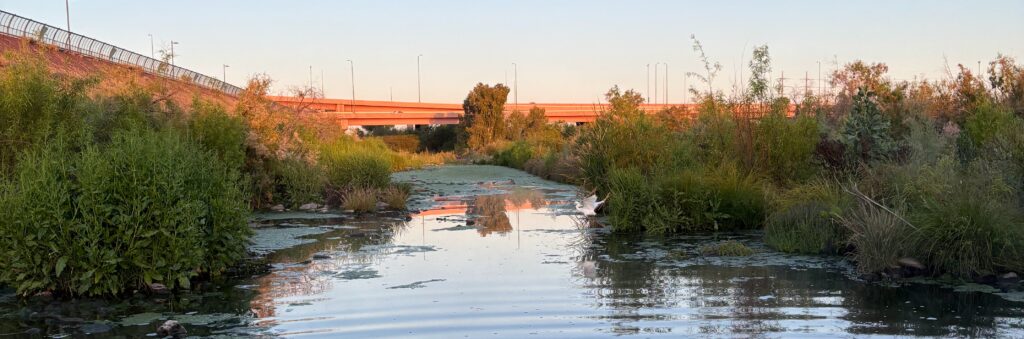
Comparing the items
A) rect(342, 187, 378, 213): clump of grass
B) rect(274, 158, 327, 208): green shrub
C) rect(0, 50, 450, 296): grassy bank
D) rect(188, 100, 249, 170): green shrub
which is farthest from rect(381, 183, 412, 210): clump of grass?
rect(0, 50, 450, 296): grassy bank

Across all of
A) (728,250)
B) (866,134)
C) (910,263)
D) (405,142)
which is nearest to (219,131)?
(728,250)

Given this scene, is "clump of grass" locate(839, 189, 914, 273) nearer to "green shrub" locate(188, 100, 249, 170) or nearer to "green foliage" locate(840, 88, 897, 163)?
"green foliage" locate(840, 88, 897, 163)

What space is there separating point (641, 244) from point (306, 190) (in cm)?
1088

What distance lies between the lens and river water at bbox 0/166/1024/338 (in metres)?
9.23

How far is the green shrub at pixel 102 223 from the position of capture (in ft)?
35.5

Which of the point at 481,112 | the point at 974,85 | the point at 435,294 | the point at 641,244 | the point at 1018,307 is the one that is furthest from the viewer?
the point at 481,112

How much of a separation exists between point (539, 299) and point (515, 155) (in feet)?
127

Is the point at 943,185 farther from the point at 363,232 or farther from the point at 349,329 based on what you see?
the point at 363,232

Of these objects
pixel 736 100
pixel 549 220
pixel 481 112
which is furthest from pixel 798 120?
pixel 481 112

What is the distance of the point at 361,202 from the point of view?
72.6 feet

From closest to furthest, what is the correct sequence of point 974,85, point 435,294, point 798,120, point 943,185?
point 435,294, point 943,185, point 798,120, point 974,85

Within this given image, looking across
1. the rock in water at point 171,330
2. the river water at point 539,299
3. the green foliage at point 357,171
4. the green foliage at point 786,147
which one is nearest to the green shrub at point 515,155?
the green foliage at point 357,171

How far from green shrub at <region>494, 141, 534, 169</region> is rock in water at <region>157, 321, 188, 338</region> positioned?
37528 mm

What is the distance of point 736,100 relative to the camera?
20812 millimetres
